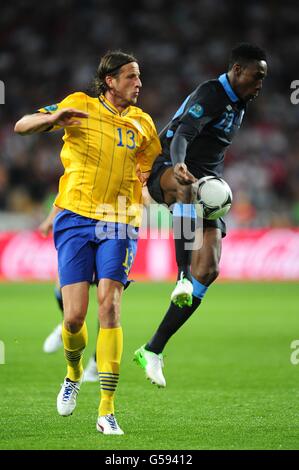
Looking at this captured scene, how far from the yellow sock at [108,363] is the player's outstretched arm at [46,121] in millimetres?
1248

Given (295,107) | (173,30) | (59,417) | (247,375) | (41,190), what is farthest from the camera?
(173,30)

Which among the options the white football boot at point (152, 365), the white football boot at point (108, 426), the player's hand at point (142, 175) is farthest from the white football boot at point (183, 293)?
the white football boot at point (108, 426)

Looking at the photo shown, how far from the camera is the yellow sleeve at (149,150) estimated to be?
19.2 feet

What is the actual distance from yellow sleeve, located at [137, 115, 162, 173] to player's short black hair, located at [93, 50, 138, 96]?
1.25ft

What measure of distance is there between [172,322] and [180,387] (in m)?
0.99

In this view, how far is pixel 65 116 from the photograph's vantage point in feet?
17.3

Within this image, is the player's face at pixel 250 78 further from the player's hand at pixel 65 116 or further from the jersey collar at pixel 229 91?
the player's hand at pixel 65 116

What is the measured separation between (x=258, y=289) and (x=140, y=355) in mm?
11591

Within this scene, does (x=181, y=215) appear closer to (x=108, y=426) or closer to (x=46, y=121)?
(x=46, y=121)

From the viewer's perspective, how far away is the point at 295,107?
23.3 metres

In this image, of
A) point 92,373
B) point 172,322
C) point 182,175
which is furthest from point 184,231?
point 92,373

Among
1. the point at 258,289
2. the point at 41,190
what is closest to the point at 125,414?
the point at 258,289
